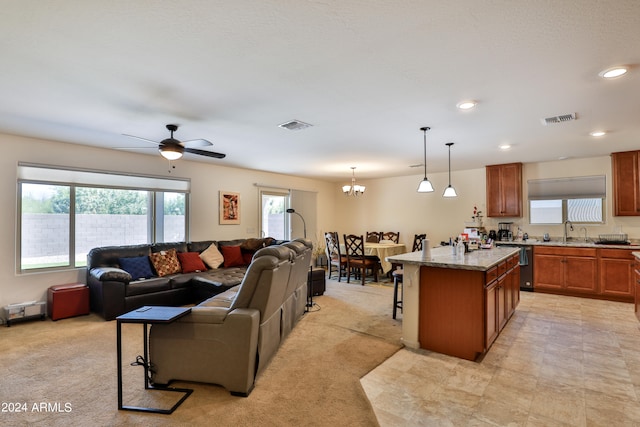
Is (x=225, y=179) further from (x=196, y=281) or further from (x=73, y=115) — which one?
(x=73, y=115)

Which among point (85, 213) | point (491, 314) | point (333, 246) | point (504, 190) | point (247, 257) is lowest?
point (491, 314)

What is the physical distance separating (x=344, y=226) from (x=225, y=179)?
13.0 feet

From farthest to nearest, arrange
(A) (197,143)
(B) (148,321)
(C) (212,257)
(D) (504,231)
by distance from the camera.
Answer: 1. (D) (504,231)
2. (C) (212,257)
3. (A) (197,143)
4. (B) (148,321)

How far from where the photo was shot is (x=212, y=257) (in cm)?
566

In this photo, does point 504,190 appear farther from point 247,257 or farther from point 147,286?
point 147,286

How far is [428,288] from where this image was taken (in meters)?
Answer: 3.25

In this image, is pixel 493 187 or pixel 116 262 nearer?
pixel 116 262

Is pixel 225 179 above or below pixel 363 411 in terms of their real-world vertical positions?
above

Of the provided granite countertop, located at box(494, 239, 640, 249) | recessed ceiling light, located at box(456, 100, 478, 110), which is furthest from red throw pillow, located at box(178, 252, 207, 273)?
granite countertop, located at box(494, 239, 640, 249)

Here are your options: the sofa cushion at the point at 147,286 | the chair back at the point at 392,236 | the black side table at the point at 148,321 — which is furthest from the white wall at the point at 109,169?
the black side table at the point at 148,321

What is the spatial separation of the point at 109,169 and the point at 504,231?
23.9ft

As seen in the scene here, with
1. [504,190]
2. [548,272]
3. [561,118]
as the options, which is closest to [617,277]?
[548,272]

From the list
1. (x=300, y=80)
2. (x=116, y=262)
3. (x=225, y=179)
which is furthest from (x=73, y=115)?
(x=225, y=179)

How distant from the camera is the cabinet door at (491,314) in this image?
9.81 feet
